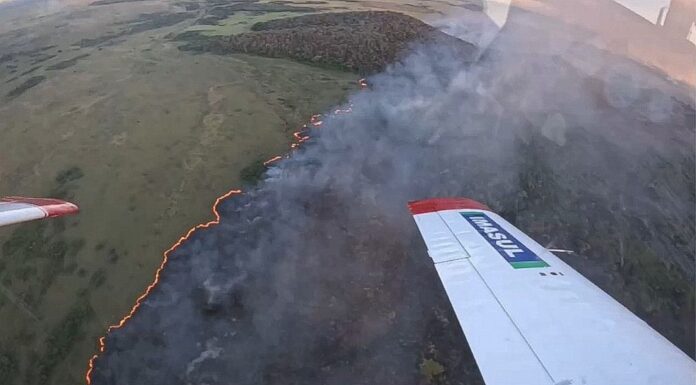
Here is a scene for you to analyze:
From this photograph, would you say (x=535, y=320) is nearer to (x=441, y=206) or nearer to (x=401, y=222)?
(x=441, y=206)

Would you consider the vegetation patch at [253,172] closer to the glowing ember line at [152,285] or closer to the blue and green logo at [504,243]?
the glowing ember line at [152,285]

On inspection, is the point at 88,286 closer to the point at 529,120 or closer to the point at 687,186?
the point at 529,120

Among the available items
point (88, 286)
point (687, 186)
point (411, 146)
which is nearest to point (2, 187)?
point (88, 286)

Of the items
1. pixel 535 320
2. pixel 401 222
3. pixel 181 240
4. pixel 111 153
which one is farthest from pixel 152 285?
pixel 535 320

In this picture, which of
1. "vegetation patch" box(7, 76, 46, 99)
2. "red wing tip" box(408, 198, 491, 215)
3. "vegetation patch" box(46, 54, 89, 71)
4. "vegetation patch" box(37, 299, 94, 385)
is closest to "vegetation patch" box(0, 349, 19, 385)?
"vegetation patch" box(37, 299, 94, 385)

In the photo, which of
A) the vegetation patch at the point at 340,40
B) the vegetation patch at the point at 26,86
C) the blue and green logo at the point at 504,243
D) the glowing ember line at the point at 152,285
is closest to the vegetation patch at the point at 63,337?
the glowing ember line at the point at 152,285

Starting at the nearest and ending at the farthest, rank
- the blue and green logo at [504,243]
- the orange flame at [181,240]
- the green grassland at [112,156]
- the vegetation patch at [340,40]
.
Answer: the blue and green logo at [504,243]
the orange flame at [181,240]
the green grassland at [112,156]
the vegetation patch at [340,40]

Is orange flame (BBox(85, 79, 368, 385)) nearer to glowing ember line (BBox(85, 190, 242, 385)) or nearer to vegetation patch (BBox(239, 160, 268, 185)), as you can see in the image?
glowing ember line (BBox(85, 190, 242, 385))
